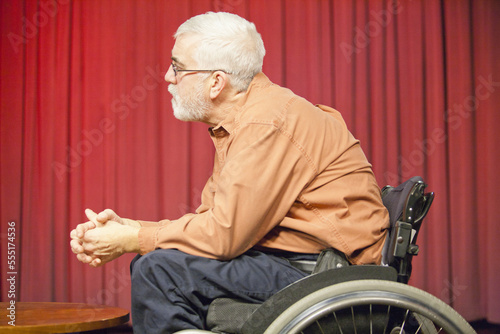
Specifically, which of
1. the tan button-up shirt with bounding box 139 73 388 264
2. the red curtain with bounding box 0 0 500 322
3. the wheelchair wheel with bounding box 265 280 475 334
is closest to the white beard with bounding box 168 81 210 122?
the tan button-up shirt with bounding box 139 73 388 264

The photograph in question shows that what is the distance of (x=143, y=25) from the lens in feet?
9.50

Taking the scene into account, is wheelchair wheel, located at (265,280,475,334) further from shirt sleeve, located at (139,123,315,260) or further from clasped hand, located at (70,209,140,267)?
clasped hand, located at (70,209,140,267)

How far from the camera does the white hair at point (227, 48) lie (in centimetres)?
149

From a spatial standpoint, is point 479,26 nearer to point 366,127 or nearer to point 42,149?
point 366,127

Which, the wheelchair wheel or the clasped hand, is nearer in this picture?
the wheelchair wheel

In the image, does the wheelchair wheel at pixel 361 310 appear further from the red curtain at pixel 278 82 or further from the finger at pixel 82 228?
the red curtain at pixel 278 82

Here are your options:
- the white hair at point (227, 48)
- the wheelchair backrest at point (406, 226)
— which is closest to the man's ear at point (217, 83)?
the white hair at point (227, 48)

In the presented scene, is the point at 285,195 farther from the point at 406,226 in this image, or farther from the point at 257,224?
the point at 406,226

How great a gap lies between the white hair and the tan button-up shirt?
0.15 metres

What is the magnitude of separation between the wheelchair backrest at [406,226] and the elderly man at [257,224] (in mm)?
48

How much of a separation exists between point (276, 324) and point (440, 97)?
2.19m

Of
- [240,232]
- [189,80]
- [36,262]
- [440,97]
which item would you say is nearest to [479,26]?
[440,97]

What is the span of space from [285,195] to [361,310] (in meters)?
0.31

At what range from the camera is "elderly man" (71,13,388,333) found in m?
1.14
